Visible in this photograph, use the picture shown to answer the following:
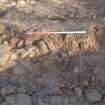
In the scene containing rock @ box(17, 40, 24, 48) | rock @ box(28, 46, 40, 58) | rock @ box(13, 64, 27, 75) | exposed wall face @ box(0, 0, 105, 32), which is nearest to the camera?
rock @ box(13, 64, 27, 75)

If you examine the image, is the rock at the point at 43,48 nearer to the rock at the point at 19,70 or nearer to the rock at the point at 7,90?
the rock at the point at 19,70

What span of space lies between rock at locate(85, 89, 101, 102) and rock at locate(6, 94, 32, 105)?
2.47ft

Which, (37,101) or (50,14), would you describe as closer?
(37,101)

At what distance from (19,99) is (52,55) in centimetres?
88

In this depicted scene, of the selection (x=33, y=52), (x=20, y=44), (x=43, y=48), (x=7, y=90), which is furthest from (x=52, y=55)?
(x=7, y=90)

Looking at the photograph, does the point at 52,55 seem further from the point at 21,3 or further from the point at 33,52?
the point at 21,3

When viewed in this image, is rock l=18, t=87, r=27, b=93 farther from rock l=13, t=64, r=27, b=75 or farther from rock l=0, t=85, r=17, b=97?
rock l=13, t=64, r=27, b=75

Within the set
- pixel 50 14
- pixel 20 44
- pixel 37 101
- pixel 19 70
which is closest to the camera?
pixel 37 101

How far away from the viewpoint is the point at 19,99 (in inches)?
164

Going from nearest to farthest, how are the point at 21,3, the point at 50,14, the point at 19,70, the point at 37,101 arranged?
the point at 37,101 < the point at 19,70 < the point at 50,14 < the point at 21,3

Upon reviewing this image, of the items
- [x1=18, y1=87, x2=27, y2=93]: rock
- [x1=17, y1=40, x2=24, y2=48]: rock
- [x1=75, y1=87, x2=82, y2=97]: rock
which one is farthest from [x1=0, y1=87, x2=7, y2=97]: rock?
[x1=75, y1=87, x2=82, y2=97]: rock

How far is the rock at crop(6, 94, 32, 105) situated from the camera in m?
4.13

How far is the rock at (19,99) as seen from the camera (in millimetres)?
4129

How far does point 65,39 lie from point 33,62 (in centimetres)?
59
